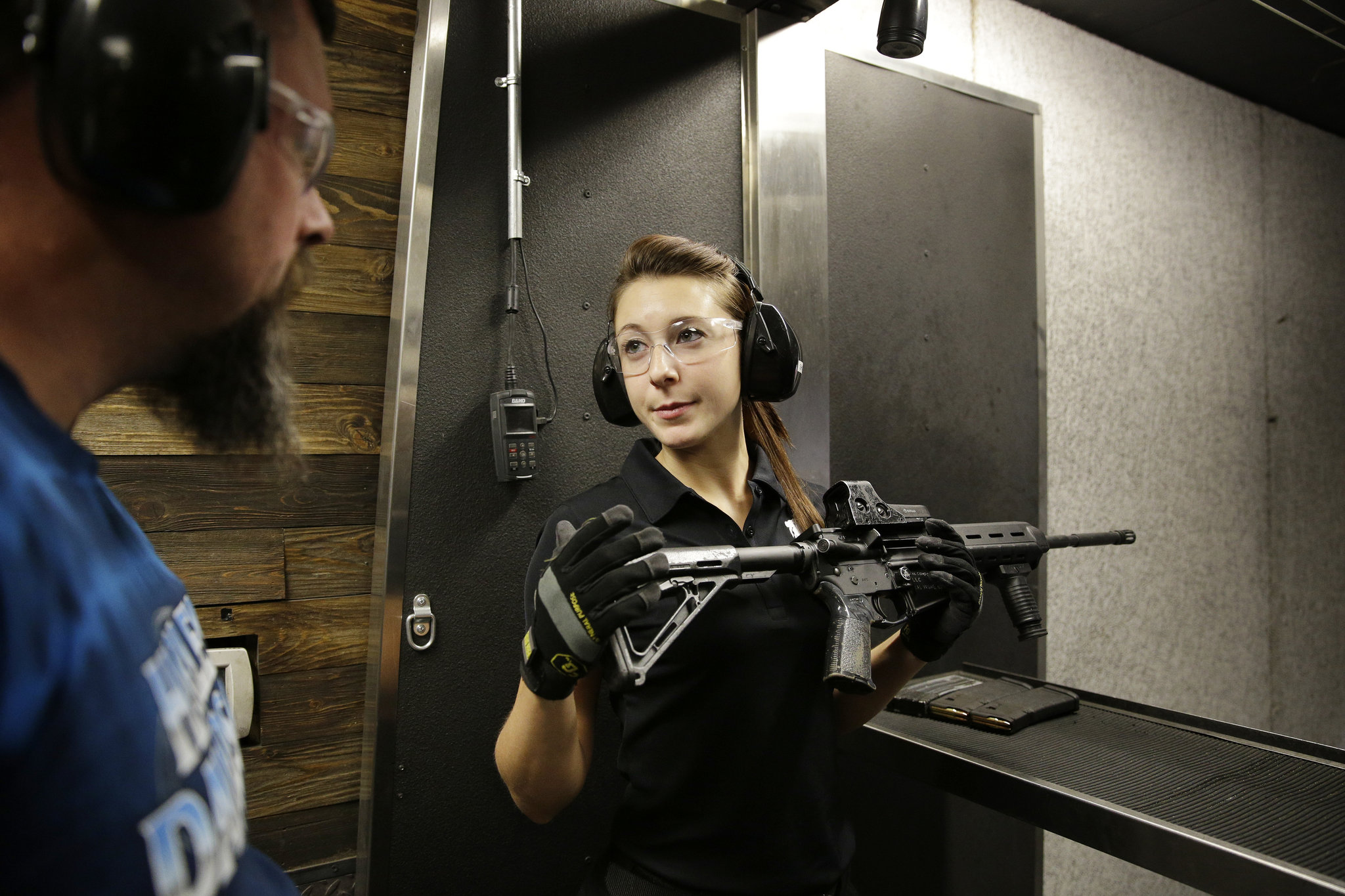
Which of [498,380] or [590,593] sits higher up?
[498,380]

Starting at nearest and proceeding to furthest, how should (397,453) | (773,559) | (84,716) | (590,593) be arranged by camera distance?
(84,716) < (590,593) < (773,559) < (397,453)

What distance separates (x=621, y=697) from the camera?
1.10 m

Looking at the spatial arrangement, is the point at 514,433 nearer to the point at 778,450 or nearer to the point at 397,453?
the point at 397,453

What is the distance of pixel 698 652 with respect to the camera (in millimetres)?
1031

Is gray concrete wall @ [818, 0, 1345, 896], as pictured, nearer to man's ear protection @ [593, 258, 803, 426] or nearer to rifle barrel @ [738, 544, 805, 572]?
man's ear protection @ [593, 258, 803, 426]

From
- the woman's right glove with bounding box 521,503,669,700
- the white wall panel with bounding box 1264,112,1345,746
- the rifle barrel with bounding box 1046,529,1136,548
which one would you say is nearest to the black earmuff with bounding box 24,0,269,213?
the woman's right glove with bounding box 521,503,669,700

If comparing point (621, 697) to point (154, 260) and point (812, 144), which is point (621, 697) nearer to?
point (154, 260)

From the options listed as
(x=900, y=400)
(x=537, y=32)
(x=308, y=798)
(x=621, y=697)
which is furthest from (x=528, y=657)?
(x=900, y=400)

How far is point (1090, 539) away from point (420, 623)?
127cm

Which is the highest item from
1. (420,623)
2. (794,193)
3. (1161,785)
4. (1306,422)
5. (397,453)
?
(794,193)

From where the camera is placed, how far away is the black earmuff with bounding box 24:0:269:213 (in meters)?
0.35

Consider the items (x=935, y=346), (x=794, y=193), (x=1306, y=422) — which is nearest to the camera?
(x=794, y=193)

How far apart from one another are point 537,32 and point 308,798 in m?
1.44

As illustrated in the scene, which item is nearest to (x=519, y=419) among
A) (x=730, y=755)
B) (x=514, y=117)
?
(x=514, y=117)
